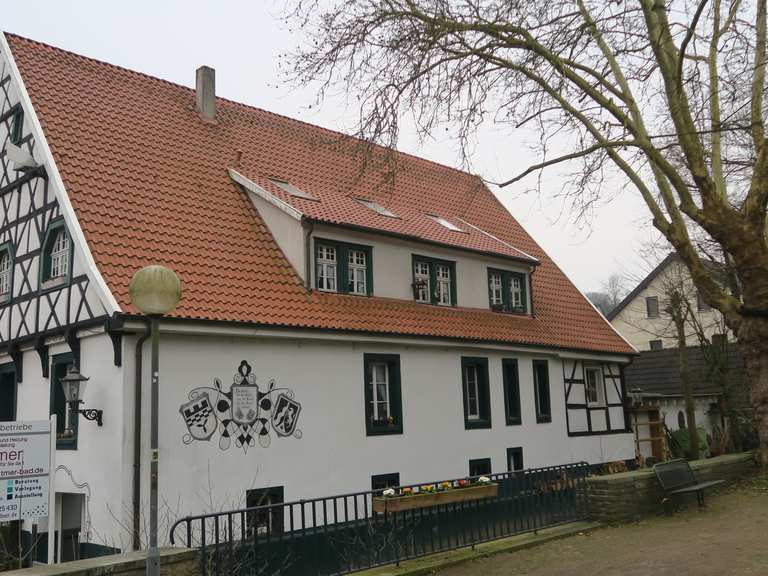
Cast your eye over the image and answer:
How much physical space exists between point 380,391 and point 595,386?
865 centimetres

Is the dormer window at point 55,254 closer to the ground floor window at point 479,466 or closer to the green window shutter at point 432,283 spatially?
the green window shutter at point 432,283

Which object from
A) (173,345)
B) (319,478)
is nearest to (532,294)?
(319,478)

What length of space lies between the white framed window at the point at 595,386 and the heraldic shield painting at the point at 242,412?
414 inches

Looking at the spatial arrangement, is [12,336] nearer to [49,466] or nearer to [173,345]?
[173,345]

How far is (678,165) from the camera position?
2000 cm

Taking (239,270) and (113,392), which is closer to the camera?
(113,392)

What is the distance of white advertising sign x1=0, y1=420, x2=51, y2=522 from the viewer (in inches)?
364

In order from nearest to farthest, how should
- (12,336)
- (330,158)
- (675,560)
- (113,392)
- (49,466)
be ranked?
1. (675,560)
2. (49,466)
3. (113,392)
4. (12,336)
5. (330,158)

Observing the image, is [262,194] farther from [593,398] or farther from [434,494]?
[593,398]

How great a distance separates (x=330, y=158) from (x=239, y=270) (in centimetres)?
669

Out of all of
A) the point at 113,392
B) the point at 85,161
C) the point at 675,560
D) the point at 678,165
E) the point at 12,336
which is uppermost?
the point at 678,165

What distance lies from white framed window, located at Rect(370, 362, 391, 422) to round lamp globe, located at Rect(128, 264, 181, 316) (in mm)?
7989

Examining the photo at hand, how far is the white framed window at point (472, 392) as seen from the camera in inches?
679

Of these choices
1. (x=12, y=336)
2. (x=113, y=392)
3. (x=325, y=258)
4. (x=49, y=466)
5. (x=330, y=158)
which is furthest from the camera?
(x=330, y=158)
